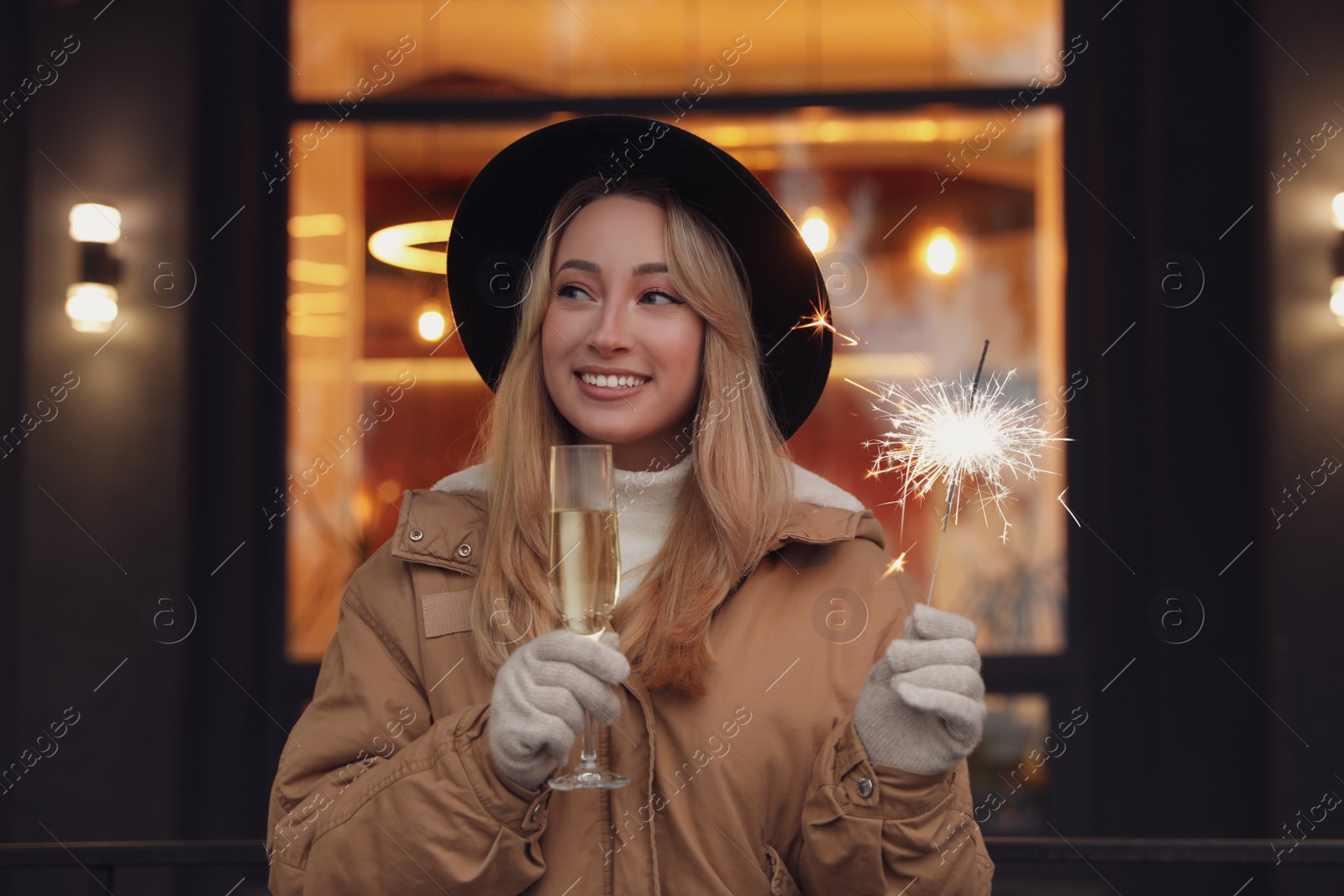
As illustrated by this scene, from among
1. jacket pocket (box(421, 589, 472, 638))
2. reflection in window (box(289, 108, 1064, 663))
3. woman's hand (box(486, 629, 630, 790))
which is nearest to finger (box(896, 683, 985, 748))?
woman's hand (box(486, 629, 630, 790))

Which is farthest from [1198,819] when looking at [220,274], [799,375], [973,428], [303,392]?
[220,274]

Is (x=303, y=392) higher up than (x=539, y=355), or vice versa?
(x=303, y=392)

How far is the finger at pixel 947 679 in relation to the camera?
52.2 inches

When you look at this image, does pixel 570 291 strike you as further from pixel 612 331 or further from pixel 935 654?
pixel 935 654

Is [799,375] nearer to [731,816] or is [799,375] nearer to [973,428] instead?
[973,428]

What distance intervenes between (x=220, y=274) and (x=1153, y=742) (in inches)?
149

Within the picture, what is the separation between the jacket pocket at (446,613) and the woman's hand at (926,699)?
60cm

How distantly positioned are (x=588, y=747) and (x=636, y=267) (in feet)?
2.48

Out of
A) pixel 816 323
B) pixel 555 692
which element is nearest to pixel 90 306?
pixel 816 323

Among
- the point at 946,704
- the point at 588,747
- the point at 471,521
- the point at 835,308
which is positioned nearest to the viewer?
the point at 946,704

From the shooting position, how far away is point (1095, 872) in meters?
4.09

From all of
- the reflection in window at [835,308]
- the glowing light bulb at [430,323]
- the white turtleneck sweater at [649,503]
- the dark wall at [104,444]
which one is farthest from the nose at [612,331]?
the dark wall at [104,444]

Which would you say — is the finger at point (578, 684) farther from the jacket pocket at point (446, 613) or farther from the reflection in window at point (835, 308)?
the reflection in window at point (835, 308)

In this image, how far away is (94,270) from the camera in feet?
13.2
